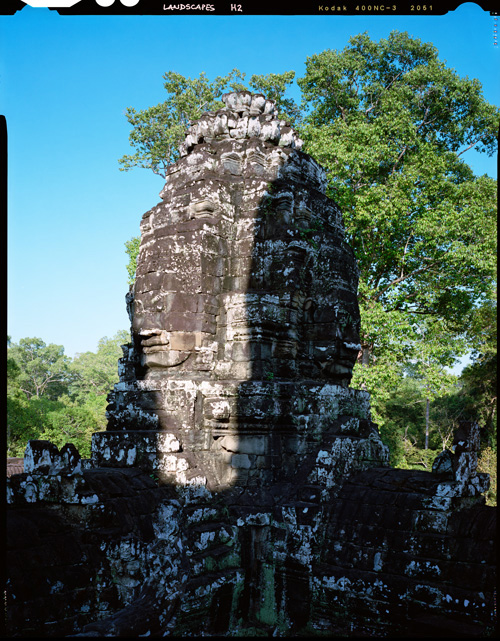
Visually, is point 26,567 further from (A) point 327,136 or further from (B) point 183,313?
(A) point 327,136

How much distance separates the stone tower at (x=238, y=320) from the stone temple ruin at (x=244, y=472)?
0.02 meters

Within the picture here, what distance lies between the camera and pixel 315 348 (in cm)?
604

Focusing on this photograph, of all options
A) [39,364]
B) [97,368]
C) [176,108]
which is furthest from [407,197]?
[97,368]

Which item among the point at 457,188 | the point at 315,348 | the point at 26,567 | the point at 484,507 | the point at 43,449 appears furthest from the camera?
the point at 457,188

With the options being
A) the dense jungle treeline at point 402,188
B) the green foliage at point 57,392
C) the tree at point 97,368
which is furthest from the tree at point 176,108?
the tree at point 97,368

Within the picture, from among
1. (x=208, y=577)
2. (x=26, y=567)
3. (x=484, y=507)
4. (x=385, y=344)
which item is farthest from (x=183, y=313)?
(x=385, y=344)

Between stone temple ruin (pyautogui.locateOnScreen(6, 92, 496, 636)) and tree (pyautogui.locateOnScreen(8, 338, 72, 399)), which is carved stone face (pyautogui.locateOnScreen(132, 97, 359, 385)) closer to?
stone temple ruin (pyautogui.locateOnScreen(6, 92, 496, 636))

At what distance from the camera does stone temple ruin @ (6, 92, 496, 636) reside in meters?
3.82

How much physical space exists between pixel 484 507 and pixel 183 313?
322 cm

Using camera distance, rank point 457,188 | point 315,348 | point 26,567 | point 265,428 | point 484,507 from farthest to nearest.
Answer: point 457,188
point 315,348
point 265,428
point 484,507
point 26,567

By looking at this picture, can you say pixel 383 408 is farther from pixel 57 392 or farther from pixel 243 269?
pixel 57 392

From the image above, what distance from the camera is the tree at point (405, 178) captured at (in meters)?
13.6

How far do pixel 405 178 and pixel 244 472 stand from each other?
416 inches

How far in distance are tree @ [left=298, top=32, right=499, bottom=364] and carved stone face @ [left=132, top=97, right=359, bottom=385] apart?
7356mm
